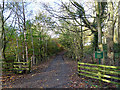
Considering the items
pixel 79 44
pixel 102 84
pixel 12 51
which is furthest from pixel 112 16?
pixel 12 51

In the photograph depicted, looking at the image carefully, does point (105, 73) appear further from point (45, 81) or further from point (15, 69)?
point (15, 69)

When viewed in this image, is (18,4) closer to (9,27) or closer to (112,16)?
(9,27)

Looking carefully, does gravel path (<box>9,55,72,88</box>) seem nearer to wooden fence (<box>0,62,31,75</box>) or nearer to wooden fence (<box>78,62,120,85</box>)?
wooden fence (<box>0,62,31,75</box>)

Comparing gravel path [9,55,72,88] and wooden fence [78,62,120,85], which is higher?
wooden fence [78,62,120,85]

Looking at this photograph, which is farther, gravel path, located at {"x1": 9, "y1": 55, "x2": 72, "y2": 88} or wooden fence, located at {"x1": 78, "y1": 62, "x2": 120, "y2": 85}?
gravel path, located at {"x1": 9, "y1": 55, "x2": 72, "y2": 88}

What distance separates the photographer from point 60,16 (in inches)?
Answer: 431

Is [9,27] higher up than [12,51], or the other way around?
[9,27]

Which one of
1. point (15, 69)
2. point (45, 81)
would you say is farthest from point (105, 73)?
point (15, 69)

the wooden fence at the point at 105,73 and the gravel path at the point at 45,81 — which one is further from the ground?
the wooden fence at the point at 105,73

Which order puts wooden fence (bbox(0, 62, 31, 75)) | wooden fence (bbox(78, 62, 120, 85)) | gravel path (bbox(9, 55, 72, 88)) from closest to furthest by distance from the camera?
wooden fence (bbox(78, 62, 120, 85)), gravel path (bbox(9, 55, 72, 88)), wooden fence (bbox(0, 62, 31, 75))

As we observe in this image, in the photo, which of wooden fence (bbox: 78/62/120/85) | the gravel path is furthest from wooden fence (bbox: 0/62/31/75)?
wooden fence (bbox: 78/62/120/85)

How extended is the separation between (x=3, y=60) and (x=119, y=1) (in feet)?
38.3

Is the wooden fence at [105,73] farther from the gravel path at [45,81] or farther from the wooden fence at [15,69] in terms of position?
the wooden fence at [15,69]

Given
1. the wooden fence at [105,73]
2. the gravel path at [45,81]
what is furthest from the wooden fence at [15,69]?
the wooden fence at [105,73]
